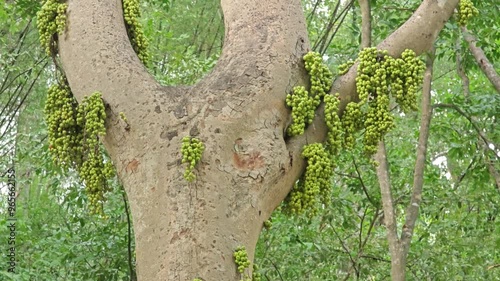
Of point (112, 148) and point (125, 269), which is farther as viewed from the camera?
point (125, 269)

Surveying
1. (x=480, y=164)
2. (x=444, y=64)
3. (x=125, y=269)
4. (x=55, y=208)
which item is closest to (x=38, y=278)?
(x=125, y=269)

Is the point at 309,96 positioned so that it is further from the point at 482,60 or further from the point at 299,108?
the point at 482,60

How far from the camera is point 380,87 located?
2.11m

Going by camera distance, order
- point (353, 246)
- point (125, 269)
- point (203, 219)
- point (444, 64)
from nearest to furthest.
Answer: point (203, 219) → point (125, 269) → point (353, 246) → point (444, 64)

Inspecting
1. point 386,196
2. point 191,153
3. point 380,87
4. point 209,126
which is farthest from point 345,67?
point 386,196

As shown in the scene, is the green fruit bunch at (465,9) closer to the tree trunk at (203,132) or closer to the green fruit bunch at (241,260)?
the tree trunk at (203,132)

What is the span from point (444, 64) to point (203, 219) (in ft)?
27.7

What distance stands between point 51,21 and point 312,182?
3.08ft

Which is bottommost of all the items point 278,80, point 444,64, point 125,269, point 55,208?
point 278,80

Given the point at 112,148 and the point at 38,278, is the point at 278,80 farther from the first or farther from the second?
the point at 38,278

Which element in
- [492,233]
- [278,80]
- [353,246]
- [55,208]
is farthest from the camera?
[55,208]

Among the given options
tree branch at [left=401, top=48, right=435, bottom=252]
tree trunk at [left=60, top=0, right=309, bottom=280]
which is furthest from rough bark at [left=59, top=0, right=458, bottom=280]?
tree branch at [left=401, top=48, right=435, bottom=252]

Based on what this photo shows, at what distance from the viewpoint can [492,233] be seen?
5301 mm

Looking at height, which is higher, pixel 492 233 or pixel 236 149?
pixel 492 233
